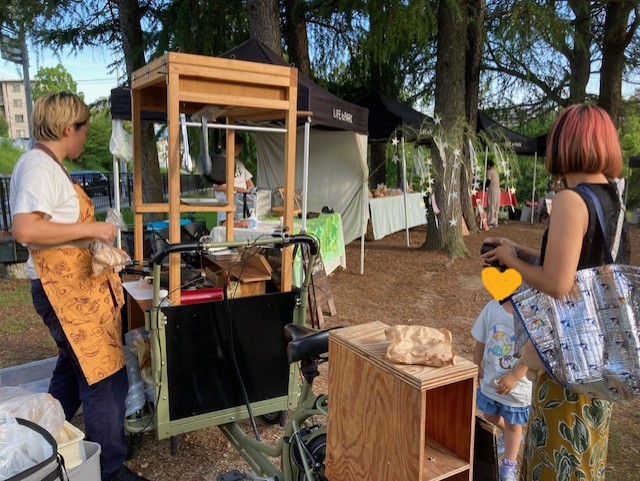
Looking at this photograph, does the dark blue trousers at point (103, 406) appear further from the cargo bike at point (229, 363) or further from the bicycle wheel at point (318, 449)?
the bicycle wheel at point (318, 449)

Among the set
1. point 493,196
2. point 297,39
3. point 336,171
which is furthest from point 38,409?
point 493,196

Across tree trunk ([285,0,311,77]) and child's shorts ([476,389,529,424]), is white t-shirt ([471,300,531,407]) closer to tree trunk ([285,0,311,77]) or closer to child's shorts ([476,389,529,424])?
child's shorts ([476,389,529,424])

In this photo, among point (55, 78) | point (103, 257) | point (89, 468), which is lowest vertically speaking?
point (89, 468)

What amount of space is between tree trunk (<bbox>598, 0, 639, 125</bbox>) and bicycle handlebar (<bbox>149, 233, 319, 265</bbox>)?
11003 millimetres

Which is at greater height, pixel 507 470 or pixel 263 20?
pixel 263 20

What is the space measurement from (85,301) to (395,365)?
164cm

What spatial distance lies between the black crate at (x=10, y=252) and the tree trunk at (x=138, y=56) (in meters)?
2.58

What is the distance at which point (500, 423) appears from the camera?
2881mm

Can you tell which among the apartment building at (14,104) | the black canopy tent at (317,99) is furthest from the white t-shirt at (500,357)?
the apartment building at (14,104)

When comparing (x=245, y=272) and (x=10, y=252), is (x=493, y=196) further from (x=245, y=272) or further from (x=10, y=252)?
(x=245, y=272)

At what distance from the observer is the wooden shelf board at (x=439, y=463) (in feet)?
5.10

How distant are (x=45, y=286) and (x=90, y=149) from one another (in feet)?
135

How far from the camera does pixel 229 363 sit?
9.48 ft

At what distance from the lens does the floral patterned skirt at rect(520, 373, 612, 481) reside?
68.9 inches
